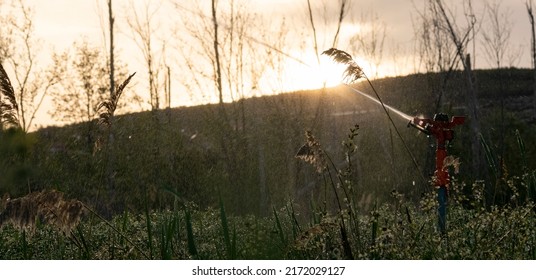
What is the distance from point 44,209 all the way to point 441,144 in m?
2.43

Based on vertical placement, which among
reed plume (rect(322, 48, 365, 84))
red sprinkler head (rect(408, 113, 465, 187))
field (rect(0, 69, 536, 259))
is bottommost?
field (rect(0, 69, 536, 259))

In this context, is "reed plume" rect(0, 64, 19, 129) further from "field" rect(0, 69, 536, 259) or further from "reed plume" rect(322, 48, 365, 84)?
"reed plume" rect(322, 48, 365, 84)

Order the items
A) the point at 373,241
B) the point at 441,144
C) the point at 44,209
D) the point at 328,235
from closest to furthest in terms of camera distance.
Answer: the point at 44,209
the point at 373,241
the point at 328,235
the point at 441,144

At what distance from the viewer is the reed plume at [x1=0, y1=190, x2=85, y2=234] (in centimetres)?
277

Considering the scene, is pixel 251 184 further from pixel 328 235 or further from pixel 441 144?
pixel 328 235

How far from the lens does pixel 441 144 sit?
4059mm

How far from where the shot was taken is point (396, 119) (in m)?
15.8

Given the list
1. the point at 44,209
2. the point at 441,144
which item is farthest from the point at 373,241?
the point at 44,209

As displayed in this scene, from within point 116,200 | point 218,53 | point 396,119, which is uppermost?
point 218,53

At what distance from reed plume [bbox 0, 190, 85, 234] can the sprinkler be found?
6.89ft

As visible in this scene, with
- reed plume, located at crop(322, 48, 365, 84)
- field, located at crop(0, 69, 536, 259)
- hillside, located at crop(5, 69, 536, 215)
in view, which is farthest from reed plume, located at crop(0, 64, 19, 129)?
hillside, located at crop(5, 69, 536, 215)
